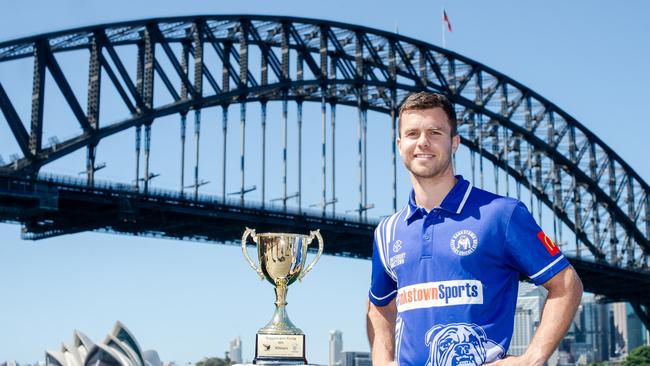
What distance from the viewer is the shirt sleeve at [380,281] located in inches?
214

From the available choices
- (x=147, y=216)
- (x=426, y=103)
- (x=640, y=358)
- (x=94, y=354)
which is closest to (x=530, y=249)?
(x=426, y=103)

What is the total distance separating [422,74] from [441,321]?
6816 centimetres

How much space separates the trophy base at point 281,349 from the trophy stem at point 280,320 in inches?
4.5

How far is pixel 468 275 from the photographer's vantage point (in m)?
5.02

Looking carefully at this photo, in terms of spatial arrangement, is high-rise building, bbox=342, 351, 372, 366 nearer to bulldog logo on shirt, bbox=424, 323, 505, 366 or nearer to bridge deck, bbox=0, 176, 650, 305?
bridge deck, bbox=0, 176, 650, 305

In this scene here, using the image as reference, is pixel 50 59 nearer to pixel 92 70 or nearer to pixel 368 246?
pixel 92 70

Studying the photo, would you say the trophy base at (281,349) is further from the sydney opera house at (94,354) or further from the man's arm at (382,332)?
the sydney opera house at (94,354)

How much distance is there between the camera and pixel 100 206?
58.6 metres

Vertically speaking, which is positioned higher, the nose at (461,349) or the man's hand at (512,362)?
the nose at (461,349)

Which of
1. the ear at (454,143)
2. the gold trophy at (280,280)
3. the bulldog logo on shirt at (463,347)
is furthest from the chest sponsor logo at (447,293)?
the gold trophy at (280,280)

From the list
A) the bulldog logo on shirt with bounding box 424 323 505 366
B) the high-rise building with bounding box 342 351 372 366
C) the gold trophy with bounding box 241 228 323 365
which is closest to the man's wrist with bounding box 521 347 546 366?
the bulldog logo on shirt with bounding box 424 323 505 366

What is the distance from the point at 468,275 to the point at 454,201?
355 millimetres

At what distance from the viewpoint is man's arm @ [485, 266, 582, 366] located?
475cm

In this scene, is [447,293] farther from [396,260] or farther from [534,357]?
[534,357]
